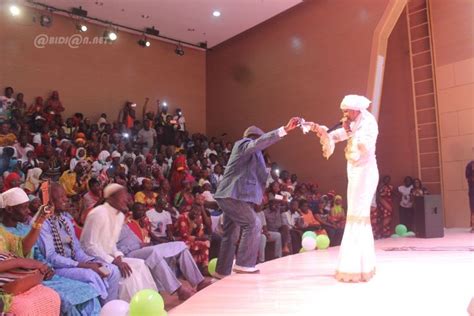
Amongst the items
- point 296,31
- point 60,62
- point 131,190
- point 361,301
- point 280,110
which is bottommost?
point 361,301

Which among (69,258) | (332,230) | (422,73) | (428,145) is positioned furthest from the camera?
(422,73)

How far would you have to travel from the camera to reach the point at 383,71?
9586mm

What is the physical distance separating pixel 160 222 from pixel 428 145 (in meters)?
5.86

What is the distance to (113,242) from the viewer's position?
4234mm

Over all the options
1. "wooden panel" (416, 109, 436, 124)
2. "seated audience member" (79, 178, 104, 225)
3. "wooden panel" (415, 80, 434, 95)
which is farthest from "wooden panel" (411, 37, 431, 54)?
"seated audience member" (79, 178, 104, 225)

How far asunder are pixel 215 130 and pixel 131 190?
628cm

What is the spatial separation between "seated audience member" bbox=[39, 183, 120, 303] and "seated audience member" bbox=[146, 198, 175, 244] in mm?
1914

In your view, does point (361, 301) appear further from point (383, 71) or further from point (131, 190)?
point (383, 71)

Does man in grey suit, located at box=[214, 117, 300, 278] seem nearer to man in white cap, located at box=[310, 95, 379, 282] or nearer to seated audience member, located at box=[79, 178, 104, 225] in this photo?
man in white cap, located at box=[310, 95, 379, 282]

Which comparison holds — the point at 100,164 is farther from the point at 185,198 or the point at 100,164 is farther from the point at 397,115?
the point at 397,115

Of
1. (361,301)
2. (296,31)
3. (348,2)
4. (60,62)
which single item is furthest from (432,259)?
(60,62)

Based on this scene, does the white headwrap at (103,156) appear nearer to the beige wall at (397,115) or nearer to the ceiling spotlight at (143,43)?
the ceiling spotlight at (143,43)

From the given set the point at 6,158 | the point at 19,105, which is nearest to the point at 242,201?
the point at 6,158

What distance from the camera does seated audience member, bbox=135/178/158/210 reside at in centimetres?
644
